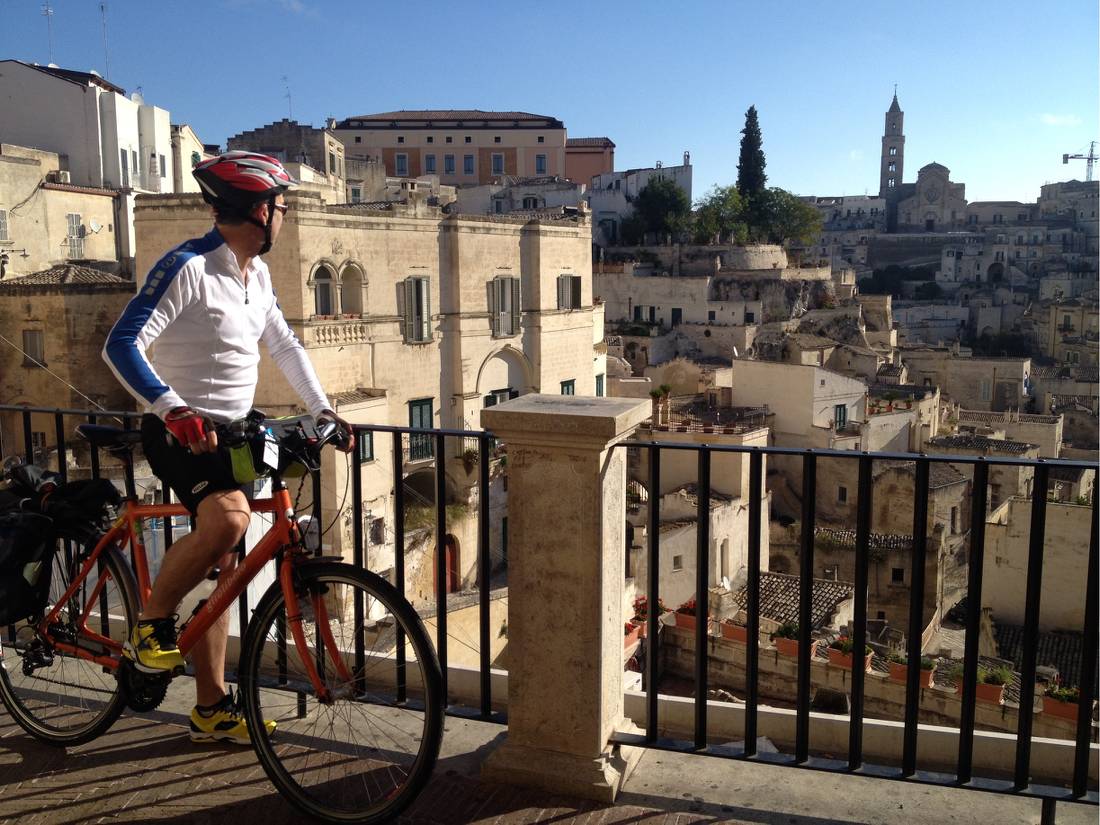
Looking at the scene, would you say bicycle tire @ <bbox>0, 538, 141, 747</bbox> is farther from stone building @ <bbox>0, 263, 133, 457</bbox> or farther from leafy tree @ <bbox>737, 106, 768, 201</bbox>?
leafy tree @ <bbox>737, 106, 768, 201</bbox>

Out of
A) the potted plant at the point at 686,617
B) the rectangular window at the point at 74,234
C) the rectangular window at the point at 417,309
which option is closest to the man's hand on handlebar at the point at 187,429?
the potted plant at the point at 686,617

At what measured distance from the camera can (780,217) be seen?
72.1m

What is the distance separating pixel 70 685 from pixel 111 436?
4.13 ft

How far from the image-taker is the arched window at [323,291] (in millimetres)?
22359

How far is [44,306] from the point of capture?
22750 millimetres

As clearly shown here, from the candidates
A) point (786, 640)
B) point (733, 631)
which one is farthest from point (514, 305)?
point (786, 640)

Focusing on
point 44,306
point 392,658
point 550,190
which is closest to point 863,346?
point 550,190

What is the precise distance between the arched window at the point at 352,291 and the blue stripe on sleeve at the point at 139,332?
20627 mm

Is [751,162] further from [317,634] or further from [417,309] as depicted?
[317,634]

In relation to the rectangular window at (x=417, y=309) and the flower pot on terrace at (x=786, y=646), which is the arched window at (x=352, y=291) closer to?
the rectangular window at (x=417, y=309)

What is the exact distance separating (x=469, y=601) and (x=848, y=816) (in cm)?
948

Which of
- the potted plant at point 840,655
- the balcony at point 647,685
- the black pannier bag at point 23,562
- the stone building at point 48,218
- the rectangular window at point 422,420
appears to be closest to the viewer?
the balcony at point 647,685

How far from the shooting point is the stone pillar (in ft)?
10.5

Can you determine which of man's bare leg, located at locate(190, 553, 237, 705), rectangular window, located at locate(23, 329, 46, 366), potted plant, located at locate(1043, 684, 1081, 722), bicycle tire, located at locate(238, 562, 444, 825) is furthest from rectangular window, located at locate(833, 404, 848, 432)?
man's bare leg, located at locate(190, 553, 237, 705)
